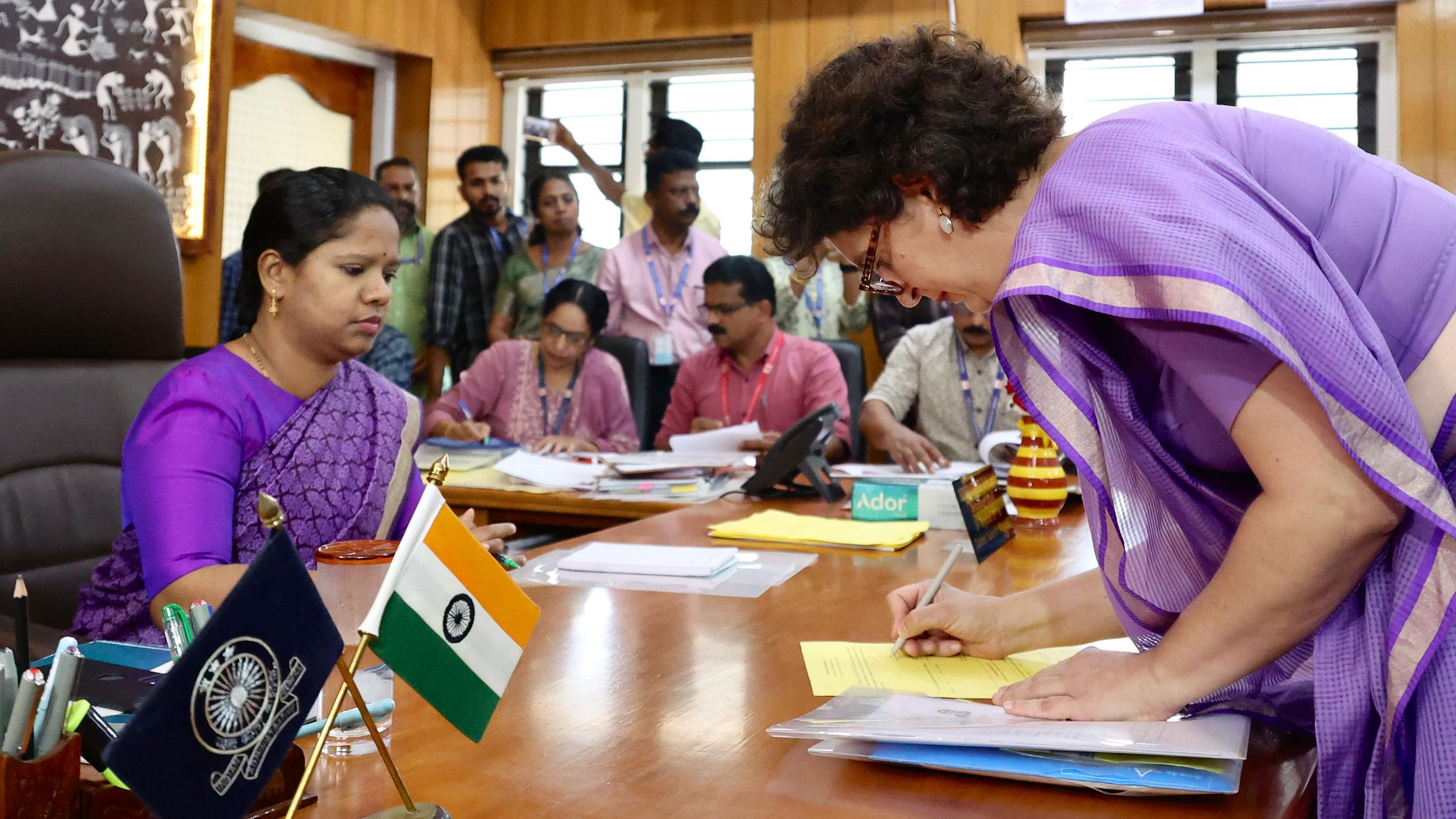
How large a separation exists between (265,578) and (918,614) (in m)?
0.71

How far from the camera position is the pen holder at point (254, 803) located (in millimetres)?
683

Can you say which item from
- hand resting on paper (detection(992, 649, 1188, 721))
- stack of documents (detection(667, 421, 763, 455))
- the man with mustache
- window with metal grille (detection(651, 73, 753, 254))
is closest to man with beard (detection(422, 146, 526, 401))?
the man with mustache

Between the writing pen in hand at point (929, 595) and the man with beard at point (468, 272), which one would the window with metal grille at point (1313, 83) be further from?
the writing pen in hand at point (929, 595)

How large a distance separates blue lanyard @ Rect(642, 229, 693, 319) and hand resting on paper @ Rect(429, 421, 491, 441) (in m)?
1.48

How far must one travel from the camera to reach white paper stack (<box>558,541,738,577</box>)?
5.11 feet

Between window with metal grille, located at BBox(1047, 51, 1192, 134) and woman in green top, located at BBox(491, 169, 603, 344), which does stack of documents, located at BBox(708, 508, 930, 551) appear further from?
window with metal grille, located at BBox(1047, 51, 1192, 134)

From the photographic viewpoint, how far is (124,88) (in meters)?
4.75

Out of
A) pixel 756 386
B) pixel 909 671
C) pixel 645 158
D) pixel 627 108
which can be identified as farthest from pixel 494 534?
pixel 627 108

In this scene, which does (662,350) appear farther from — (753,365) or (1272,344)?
(1272,344)

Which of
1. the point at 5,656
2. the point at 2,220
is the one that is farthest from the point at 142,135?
the point at 5,656

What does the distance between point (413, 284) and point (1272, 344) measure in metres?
5.12

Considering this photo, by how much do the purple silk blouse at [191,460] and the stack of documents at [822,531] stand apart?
29.3 inches

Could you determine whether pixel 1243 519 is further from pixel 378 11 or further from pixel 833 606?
pixel 378 11

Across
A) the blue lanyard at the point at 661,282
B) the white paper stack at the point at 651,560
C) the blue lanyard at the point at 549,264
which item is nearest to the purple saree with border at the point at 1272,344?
the white paper stack at the point at 651,560
